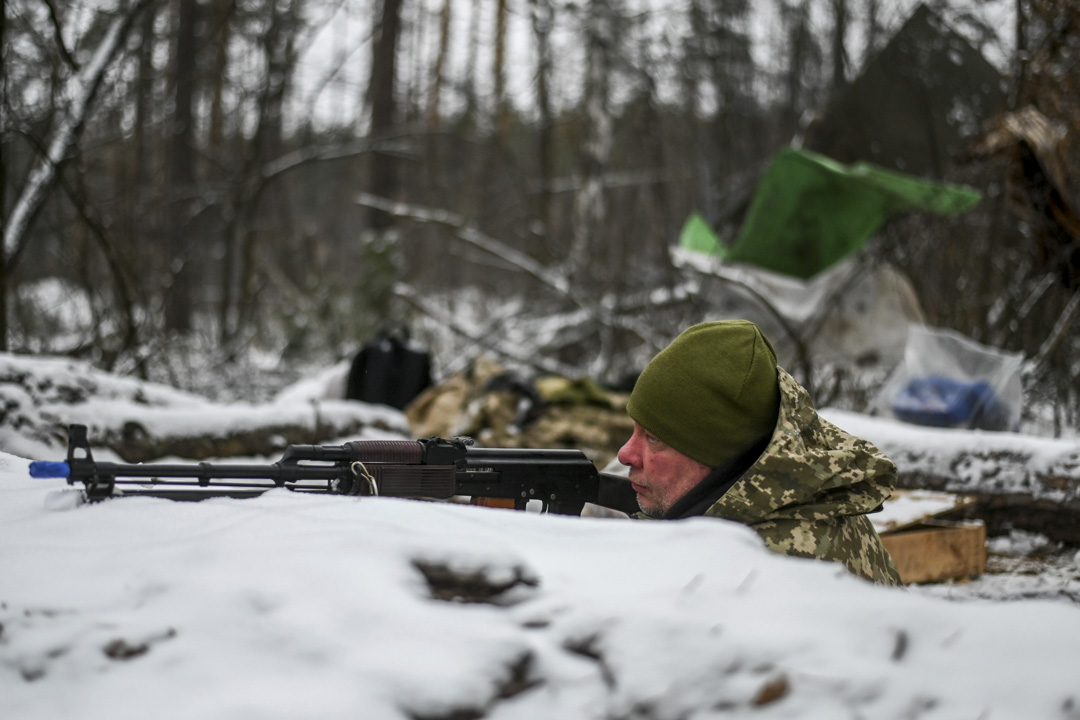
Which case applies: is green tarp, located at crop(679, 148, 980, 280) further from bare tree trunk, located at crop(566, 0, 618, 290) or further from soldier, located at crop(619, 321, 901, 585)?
soldier, located at crop(619, 321, 901, 585)

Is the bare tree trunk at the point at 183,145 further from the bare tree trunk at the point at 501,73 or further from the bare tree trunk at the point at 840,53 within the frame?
the bare tree trunk at the point at 840,53

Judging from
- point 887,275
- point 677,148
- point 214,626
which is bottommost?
point 214,626

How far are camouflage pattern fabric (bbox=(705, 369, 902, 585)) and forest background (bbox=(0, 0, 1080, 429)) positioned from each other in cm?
379

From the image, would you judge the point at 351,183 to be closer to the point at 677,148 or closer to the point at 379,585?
the point at 677,148

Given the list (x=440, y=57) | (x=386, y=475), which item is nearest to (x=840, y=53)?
(x=440, y=57)

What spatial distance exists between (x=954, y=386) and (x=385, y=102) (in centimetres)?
906

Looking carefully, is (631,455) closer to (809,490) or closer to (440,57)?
(809,490)

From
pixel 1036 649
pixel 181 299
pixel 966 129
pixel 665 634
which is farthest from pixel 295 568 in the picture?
pixel 181 299

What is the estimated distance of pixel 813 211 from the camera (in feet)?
23.0

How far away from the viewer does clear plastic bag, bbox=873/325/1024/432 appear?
16.2ft

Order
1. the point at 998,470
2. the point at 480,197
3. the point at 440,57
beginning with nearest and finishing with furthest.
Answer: the point at 998,470 < the point at 480,197 < the point at 440,57

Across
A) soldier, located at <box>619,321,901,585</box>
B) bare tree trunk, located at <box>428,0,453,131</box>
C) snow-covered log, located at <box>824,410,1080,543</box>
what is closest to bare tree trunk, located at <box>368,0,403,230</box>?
bare tree trunk, located at <box>428,0,453,131</box>

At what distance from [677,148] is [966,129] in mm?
6802

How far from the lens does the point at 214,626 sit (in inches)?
40.8
